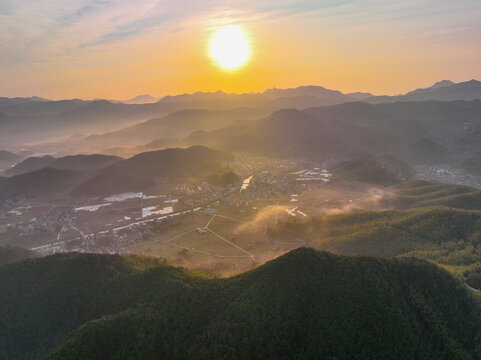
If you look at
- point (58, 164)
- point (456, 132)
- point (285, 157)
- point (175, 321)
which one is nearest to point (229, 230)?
point (175, 321)

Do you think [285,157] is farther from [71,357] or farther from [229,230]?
[71,357]

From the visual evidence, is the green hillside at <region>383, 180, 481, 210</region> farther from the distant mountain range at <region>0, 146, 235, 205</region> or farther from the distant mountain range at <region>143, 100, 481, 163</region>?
the distant mountain range at <region>143, 100, 481, 163</region>

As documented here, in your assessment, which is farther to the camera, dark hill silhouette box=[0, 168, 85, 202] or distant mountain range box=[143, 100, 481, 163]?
distant mountain range box=[143, 100, 481, 163]

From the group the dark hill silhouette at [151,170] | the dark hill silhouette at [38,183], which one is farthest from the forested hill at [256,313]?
the dark hill silhouette at [38,183]

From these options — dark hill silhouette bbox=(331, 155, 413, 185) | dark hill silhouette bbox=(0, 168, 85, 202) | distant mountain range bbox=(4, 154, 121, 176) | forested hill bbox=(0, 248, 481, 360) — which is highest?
distant mountain range bbox=(4, 154, 121, 176)

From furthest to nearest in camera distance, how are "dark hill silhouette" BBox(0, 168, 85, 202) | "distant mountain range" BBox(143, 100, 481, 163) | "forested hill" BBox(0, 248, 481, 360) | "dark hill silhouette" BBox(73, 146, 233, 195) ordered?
"distant mountain range" BBox(143, 100, 481, 163)
"dark hill silhouette" BBox(73, 146, 233, 195)
"dark hill silhouette" BBox(0, 168, 85, 202)
"forested hill" BBox(0, 248, 481, 360)

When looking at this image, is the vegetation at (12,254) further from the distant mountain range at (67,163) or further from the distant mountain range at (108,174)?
the distant mountain range at (67,163)

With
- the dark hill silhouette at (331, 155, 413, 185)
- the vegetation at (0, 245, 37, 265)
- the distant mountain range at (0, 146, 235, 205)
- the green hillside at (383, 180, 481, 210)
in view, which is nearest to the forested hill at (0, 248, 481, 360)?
the vegetation at (0, 245, 37, 265)

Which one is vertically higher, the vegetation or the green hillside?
the vegetation

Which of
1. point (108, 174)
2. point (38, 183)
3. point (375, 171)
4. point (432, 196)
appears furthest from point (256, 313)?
point (38, 183)

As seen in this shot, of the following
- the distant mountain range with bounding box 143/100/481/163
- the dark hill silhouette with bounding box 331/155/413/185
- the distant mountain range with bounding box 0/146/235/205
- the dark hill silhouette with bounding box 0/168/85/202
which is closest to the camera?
the dark hill silhouette with bounding box 0/168/85/202
